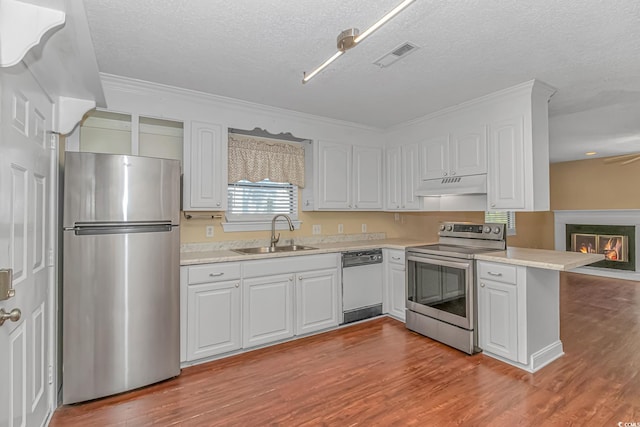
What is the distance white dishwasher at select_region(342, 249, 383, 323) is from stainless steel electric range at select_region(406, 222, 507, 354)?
0.43 meters

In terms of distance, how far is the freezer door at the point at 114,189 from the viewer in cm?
217

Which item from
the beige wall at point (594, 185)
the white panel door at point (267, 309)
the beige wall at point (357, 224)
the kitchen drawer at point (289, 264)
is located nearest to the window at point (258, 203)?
the beige wall at point (357, 224)

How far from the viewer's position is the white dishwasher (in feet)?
11.8

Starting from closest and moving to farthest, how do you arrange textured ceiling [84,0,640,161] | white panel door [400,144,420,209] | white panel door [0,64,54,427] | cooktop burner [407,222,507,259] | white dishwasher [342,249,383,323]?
white panel door [0,64,54,427] < textured ceiling [84,0,640,161] < cooktop burner [407,222,507,259] < white dishwasher [342,249,383,323] < white panel door [400,144,420,209]

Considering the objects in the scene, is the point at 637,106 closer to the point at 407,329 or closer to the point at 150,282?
the point at 407,329

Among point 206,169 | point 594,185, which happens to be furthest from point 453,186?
point 594,185

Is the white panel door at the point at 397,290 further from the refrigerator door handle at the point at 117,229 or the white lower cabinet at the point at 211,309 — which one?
the refrigerator door handle at the point at 117,229

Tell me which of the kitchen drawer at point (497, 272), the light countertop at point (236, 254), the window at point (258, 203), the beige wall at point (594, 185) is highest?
the beige wall at point (594, 185)

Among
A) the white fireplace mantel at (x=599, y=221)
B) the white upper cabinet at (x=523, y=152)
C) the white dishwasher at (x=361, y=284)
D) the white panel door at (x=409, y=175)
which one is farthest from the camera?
the white fireplace mantel at (x=599, y=221)

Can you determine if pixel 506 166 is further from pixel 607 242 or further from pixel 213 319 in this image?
pixel 607 242

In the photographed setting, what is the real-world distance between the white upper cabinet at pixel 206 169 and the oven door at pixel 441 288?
214 centimetres

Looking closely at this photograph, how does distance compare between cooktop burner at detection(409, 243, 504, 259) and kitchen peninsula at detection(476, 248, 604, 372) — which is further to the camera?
cooktop burner at detection(409, 243, 504, 259)

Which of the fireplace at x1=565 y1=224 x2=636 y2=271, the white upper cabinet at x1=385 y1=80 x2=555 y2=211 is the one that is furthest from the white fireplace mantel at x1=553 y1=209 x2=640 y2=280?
the white upper cabinet at x1=385 y1=80 x2=555 y2=211

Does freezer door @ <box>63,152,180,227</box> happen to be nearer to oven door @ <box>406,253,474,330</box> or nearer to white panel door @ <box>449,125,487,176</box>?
oven door @ <box>406,253,474,330</box>
